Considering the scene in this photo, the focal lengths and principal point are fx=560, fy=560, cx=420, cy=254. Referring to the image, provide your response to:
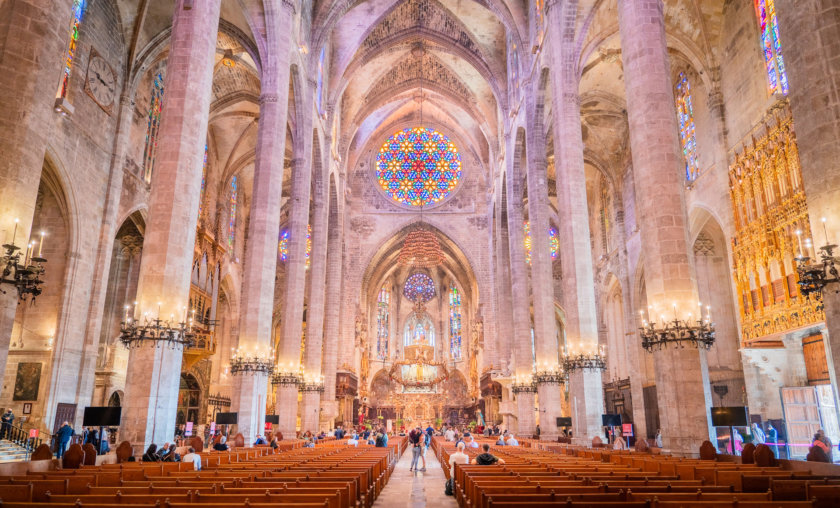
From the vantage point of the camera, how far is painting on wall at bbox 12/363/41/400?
17109 millimetres

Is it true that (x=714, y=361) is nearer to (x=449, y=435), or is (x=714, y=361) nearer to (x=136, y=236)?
(x=449, y=435)

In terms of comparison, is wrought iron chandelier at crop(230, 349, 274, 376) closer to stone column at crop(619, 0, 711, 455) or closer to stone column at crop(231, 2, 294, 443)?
stone column at crop(231, 2, 294, 443)

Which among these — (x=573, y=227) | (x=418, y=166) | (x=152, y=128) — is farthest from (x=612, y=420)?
(x=418, y=166)

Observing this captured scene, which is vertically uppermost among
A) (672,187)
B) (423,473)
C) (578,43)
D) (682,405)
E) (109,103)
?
(578,43)

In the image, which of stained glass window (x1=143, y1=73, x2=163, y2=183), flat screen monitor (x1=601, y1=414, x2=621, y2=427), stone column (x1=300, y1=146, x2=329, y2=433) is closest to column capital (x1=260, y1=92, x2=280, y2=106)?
stained glass window (x1=143, y1=73, x2=163, y2=183)

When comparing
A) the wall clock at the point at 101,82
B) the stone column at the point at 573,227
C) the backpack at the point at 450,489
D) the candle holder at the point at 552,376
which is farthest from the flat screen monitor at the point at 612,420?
the wall clock at the point at 101,82

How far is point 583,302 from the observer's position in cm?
1788

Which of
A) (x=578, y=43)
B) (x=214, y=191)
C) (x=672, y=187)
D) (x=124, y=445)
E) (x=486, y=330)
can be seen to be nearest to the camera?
(x=124, y=445)

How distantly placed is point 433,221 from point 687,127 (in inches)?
886

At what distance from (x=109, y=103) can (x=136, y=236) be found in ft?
21.1

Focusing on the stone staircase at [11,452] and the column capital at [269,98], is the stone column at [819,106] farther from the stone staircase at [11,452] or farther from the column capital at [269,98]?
the stone staircase at [11,452]

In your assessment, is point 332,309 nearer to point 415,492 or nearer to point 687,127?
point 687,127

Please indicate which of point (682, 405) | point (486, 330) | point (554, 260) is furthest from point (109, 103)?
point (554, 260)

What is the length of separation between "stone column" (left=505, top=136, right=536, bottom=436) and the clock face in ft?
60.9
